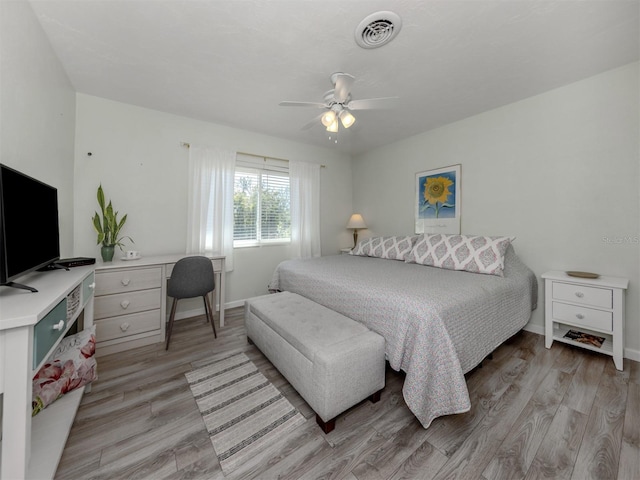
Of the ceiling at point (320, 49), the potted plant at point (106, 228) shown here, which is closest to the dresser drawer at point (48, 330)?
the potted plant at point (106, 228)

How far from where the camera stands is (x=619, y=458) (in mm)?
1171

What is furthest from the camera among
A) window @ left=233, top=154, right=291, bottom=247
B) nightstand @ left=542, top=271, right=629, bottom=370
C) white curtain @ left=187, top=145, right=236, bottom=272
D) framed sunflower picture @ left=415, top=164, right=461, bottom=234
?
window @ left=233, top=154, right=291, bottom=247

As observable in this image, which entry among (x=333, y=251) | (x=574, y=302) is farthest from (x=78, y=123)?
(x=574, y=302)

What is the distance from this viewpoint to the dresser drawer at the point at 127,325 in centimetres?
209

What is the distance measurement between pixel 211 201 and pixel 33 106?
1.67m

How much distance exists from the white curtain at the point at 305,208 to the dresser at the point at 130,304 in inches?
71.9

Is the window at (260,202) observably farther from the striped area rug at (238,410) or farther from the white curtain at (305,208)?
the striped area rug at (238,410)

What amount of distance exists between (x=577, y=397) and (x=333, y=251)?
3295mm

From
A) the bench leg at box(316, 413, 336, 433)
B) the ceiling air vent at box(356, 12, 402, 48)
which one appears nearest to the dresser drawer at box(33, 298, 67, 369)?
the bench leg at box(316, 413, 336, 433)

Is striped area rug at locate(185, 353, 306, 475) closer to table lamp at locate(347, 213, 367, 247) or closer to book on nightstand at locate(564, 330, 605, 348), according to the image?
book on nightstand at locate(564, 330, 605, 348)

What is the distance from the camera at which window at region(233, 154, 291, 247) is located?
11.2ft

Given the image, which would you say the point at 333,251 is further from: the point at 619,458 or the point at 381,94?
the point at 619,458

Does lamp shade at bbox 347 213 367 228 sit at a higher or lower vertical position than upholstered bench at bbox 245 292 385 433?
higher

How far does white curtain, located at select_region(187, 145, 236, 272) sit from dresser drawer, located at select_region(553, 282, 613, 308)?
3.53m
